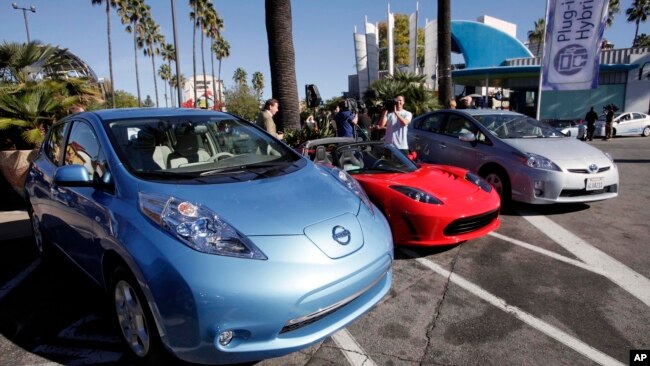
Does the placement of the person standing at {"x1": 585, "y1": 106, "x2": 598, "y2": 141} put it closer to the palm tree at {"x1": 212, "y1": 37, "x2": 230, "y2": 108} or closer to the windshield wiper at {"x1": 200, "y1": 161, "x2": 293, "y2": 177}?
the windshield wiper at {"x1": 200, "y1": 161, "x2": 293, "y2": 177}

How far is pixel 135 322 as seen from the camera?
7.46 ft

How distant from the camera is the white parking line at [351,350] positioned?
7.91 ft

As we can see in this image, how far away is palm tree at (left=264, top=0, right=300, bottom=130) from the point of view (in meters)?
7.91

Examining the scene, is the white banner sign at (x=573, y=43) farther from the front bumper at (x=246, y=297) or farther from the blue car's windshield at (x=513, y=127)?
the front bumper at (x=246, y=297)

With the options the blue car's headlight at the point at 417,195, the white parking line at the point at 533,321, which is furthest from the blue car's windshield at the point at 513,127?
the white parking line at the point at 533,321

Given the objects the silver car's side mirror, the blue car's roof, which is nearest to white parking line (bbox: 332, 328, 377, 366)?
the blue car's roof

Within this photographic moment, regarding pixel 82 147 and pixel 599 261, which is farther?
pixel 599 261

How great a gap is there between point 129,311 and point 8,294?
6.43 feet

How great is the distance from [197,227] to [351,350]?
125cm

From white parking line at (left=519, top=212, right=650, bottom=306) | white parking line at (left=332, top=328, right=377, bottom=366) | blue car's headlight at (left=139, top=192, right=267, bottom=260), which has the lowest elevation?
white parking line at (left=332, top=328, right=377, bottom=366)

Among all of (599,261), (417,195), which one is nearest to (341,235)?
(417,195)

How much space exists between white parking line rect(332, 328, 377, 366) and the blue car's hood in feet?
2.77

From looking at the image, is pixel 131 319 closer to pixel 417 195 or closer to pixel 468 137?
pixel 417 195

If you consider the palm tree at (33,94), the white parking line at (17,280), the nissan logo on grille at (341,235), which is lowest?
the white parking line at (17,280)
